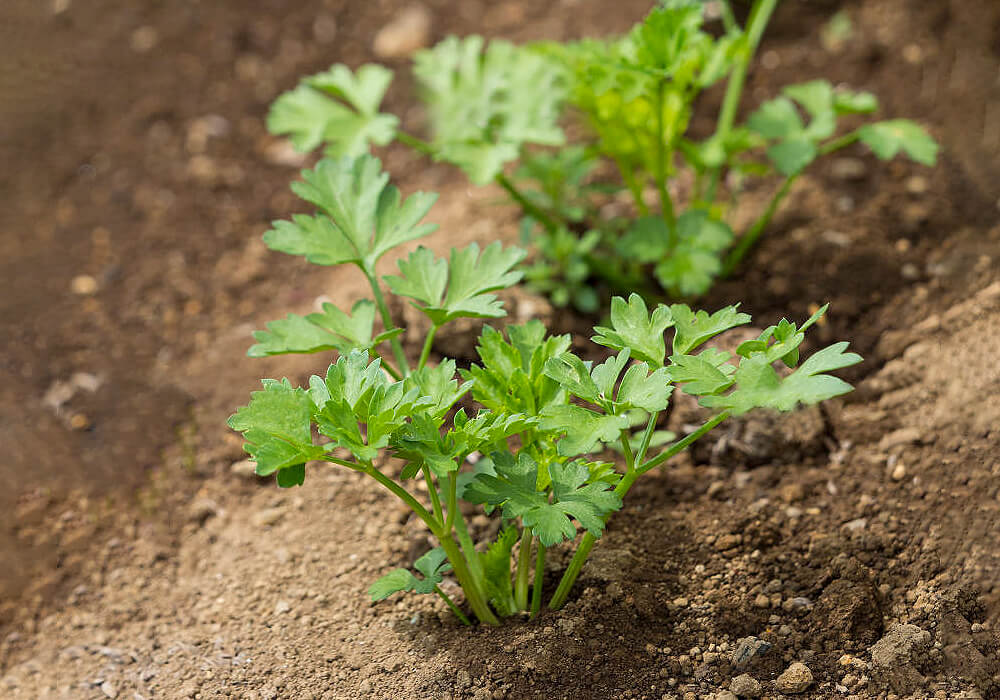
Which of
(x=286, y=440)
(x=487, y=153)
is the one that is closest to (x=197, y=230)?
(x=487, y=153)

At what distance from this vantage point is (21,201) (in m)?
2.94

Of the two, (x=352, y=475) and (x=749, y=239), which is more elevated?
(x=749, y=239)

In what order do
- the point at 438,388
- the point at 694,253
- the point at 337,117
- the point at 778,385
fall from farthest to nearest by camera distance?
the point at 337,117 < the point at 694,253 < the point at 438,388 < the point at 778,385

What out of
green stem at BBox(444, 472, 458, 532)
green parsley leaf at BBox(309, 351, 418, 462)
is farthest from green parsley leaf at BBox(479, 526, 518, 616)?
green parsley leaf at BBox(309, 351, 418, 462)

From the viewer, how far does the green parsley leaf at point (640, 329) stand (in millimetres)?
1583

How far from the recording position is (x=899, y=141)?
2350mm

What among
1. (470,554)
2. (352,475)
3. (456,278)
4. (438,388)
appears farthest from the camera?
(352,475)

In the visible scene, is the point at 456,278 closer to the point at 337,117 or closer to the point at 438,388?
the point at 438,388

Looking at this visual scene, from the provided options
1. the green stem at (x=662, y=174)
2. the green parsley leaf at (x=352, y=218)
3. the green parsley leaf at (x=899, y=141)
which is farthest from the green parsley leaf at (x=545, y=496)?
the green parsley leaf at (x=899, y=141)

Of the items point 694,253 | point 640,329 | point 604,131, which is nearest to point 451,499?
point 640,329

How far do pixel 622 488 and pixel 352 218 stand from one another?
78 cm

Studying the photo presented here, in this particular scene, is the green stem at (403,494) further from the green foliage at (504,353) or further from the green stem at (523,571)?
the green stem at (523,571)

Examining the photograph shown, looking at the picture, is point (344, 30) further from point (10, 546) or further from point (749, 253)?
point (10, 546)

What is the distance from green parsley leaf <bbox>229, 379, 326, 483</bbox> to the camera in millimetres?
1450
